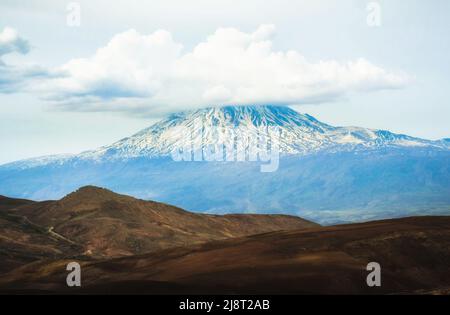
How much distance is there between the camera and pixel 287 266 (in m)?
60.8

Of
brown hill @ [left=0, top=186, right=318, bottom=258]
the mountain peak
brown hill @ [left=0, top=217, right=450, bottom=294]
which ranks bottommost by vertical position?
brown hill @ [left=0, top=217, right=450, bottom=294]

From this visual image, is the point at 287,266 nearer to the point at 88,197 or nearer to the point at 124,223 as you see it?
the point at 124,223

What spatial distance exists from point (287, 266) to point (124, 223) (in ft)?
301

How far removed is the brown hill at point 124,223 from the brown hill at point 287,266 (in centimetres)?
4832

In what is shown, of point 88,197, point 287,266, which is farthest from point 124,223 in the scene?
point 287,266

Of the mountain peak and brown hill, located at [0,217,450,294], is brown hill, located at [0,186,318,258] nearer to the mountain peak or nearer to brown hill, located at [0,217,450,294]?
the mountain peak

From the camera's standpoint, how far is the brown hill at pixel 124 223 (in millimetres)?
133625

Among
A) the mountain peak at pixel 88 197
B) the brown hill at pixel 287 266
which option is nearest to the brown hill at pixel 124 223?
the mountain peak at pixel 88 197

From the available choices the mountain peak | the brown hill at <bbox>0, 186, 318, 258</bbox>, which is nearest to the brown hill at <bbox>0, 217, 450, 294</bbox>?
the brown hill at <bbox>0, 186, 318, 258</bbox>

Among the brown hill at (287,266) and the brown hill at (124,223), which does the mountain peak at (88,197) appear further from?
the brown hill at (287,266)

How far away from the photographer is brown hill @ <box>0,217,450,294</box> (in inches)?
2093

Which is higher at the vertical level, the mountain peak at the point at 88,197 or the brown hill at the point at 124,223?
the mountain peak at the point at 88,197

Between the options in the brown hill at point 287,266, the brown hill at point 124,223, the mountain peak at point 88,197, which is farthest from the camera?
the mountain peak at point 88,197

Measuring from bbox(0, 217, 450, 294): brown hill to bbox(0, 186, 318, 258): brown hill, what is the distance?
159 ft
